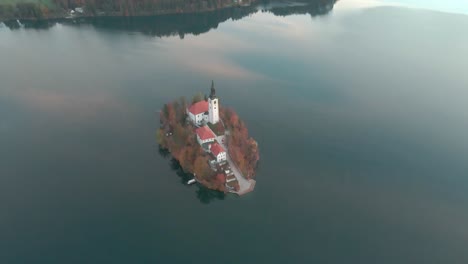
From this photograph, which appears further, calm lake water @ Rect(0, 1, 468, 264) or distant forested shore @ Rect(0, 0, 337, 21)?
distant forested shore @ Rect(0, 0, 337, 21)

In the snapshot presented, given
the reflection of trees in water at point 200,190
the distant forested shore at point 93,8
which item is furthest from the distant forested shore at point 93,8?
the reflection of trees in water at point 200,190

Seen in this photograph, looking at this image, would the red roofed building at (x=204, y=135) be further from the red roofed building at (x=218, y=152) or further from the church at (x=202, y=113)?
the church at (x=202, y=113)

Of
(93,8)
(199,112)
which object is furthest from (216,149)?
(93,8)

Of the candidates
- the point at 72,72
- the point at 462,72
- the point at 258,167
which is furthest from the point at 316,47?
the point at 72,72

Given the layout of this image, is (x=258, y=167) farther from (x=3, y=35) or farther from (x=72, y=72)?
(x=3, y=35)

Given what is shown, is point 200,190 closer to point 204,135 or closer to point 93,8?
point 204,135

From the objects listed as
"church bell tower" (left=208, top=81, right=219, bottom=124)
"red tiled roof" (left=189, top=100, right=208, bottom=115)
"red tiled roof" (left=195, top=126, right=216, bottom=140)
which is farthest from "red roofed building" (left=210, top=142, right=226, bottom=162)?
"red tiled roof" (left=189, top=100, right=208, bottom=115)

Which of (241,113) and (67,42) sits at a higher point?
(67,42)

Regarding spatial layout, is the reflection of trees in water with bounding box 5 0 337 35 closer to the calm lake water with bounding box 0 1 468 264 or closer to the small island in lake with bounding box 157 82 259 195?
the calm lake water with bounding box 0 1 468 264
